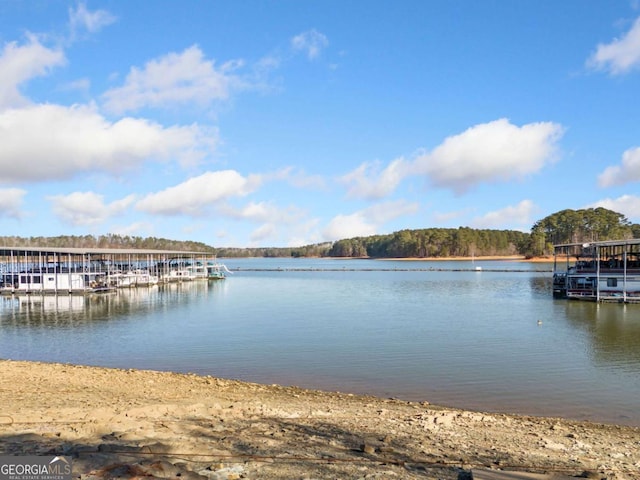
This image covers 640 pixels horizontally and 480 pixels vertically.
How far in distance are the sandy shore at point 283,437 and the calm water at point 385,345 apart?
3162 mm

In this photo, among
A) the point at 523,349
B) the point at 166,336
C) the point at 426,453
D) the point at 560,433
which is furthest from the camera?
the point at 166,336

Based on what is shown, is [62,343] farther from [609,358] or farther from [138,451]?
[609,358]

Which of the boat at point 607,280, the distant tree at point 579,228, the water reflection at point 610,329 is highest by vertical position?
the distant tree at point 579,228

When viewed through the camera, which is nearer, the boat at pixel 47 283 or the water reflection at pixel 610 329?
the water reflection at pixel 610 329

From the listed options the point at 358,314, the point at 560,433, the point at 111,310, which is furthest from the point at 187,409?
the point at 111,310

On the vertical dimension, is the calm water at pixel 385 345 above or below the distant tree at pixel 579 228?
below

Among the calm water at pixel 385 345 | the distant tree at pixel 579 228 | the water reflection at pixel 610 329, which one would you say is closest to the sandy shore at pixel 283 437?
the calm water at pixel 385 345

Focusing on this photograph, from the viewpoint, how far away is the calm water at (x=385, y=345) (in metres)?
17.2

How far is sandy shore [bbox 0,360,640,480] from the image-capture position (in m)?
8.19

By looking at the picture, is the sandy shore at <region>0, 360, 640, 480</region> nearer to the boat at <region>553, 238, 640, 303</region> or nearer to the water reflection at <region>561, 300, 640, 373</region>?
the water reflection at <region>561, 300, 640, 373</region>

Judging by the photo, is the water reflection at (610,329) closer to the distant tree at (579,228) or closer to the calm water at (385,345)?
the calm water at (385,345)

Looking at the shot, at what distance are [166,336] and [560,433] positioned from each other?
2390cm

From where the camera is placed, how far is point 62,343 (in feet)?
87.6

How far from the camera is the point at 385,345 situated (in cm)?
2578
